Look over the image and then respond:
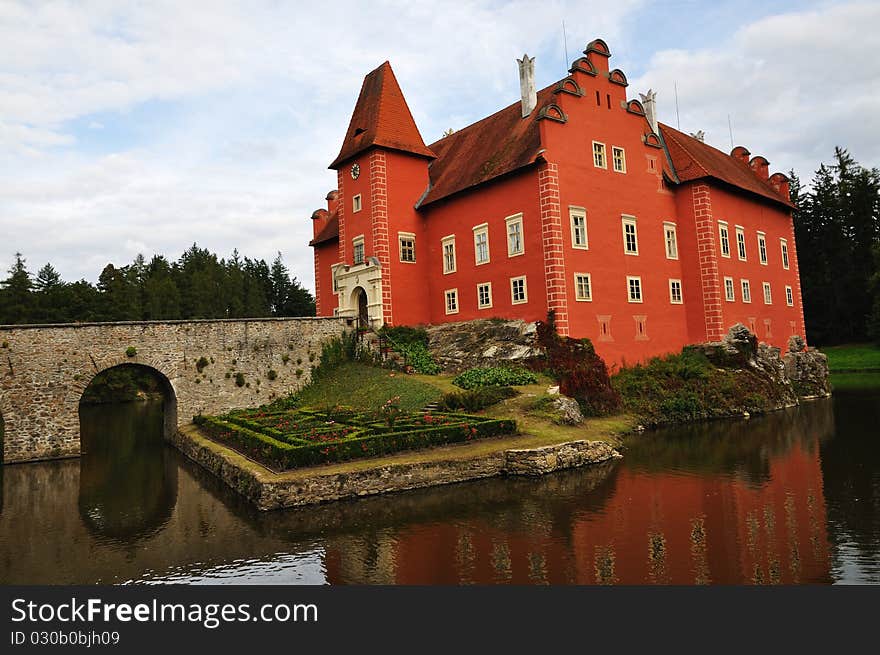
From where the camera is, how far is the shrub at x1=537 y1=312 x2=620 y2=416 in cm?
2512

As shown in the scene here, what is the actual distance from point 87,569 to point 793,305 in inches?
1721

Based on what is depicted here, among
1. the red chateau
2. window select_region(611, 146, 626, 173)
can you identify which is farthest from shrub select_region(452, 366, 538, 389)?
window select_region(611, 146, 626, 173)

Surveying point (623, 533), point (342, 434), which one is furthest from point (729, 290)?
point (623, 533)

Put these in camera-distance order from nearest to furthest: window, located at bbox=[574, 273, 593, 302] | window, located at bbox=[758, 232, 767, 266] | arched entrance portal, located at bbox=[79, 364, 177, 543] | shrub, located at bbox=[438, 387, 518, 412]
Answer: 1. arched entrance portal, located at bbox=[79, 364, 177, 543]
2. shrub, located at bbox=[438, 387, 518, 412]
3. window, located at bbox=[574, 273, 593, 302]
4. window, located at bbox=[758, 232, 767, 266]

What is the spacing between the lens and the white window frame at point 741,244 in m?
35.9

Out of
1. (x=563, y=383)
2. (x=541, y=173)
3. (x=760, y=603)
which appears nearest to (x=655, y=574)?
(x=760, y=603)

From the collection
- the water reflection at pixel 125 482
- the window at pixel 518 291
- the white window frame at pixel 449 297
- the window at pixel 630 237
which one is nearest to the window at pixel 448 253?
the white window frame at pixel 449 297

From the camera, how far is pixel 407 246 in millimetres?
33875

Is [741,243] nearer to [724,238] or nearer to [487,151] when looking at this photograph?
[724,238]

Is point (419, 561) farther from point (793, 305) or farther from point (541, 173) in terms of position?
point (793, 305)

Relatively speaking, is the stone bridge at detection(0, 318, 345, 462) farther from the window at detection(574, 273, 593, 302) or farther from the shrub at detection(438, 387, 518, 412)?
the window at detection(574, 273, 593, 302)

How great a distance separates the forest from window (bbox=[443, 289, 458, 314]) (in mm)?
45126

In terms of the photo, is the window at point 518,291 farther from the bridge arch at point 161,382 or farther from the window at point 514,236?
the bridge arch at point 161,382

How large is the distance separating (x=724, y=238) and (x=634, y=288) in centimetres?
783
